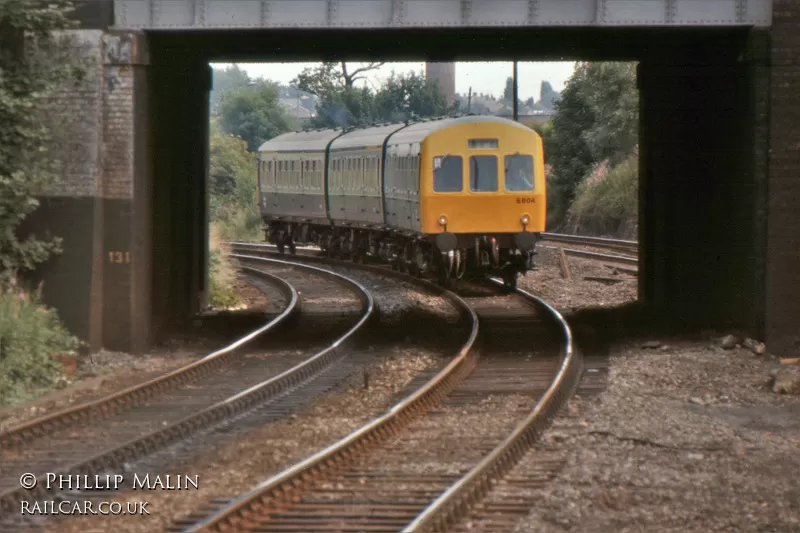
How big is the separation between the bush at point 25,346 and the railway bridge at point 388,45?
677 mm

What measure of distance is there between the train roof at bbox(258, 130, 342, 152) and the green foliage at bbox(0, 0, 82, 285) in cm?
1912

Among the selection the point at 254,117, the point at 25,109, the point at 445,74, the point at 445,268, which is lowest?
the point at 445,268

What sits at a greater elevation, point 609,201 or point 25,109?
point 25,109

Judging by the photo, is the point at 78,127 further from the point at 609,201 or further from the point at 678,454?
the point at 609,201

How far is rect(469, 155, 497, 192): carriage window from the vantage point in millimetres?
24281

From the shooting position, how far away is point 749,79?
16688 millimetres

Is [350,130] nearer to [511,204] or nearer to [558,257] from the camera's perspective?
[558,257]

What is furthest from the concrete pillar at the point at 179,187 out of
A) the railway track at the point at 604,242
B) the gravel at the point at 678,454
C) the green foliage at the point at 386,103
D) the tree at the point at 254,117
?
the tree at the point at 254,117

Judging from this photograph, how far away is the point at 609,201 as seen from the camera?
4562 cm

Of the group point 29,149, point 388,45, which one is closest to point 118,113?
point 29,149

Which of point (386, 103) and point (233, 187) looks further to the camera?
point (386, 103)

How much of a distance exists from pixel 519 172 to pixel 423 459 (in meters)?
15.0

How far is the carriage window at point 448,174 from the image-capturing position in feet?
79.2

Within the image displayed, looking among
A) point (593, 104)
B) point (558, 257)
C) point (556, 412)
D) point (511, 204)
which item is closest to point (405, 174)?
point (511, 204)
